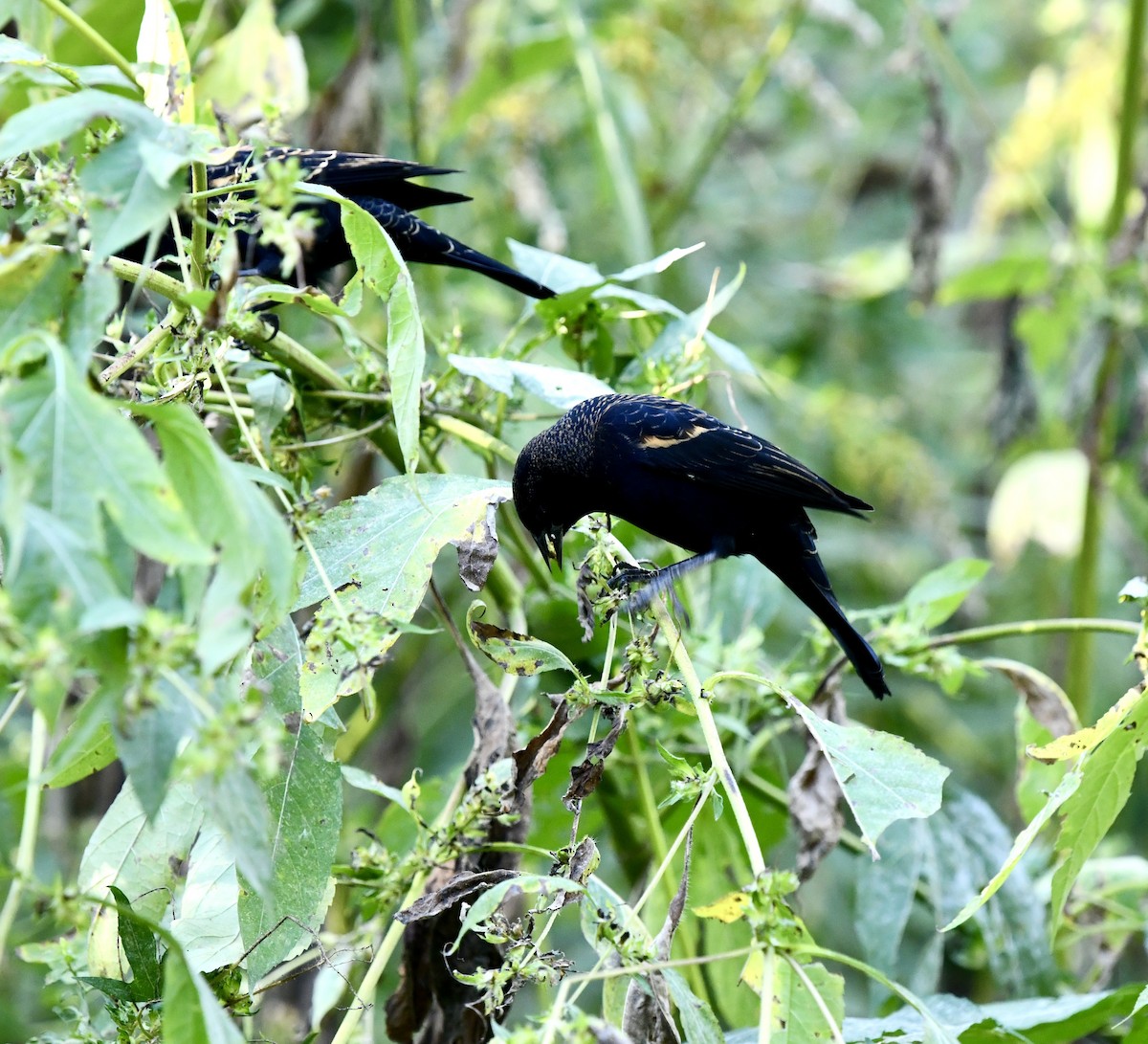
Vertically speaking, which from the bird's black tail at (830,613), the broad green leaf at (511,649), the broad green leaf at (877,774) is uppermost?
the broad green leaf at (511,649)

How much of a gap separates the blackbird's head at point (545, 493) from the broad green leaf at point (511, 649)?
0.83 meters

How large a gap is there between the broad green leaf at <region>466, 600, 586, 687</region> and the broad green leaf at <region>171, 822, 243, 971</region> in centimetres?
43

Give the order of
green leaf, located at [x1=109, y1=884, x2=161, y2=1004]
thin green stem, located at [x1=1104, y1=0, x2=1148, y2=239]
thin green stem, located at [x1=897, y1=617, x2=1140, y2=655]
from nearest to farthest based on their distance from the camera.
A: green leaf, located at [x1=109, y1=884, x2=161, y2=1004], thin green stem, located at [x1=897, y1=617, x2=1140, y2=655], thin green stem, located at [x1=1104, y1=0, x2=1148, y2=239]

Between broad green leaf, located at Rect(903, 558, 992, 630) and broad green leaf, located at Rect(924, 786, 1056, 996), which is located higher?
broad green leaf, located at Rect(903, 558, 992, 630)

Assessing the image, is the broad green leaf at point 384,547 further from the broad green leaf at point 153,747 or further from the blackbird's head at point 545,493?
the blackbird's head at point 545,493

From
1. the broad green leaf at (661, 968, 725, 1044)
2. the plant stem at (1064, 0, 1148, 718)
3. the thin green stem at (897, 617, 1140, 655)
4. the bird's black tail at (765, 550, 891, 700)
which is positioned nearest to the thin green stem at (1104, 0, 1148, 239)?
the plant stem at (1064, 0, 1148, 718)

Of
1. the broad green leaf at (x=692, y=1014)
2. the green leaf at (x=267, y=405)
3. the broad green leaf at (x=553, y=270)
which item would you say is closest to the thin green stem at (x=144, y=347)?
the green leaf at (x=267, y=405)

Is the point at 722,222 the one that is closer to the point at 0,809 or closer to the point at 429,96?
the point at 429,96

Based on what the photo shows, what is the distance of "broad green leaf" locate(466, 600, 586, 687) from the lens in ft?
5.58

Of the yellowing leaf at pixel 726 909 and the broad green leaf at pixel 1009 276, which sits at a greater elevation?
the broad green leaf at pixel 1009 276

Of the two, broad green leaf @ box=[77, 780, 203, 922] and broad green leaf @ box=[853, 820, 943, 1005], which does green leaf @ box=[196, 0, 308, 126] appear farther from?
broad green leaf @ box=[853, 820, 943, 1005]

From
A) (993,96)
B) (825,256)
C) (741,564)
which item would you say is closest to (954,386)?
(825,256)

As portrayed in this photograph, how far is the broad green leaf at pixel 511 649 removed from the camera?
170 cm

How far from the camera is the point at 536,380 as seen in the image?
2051 millimetres
